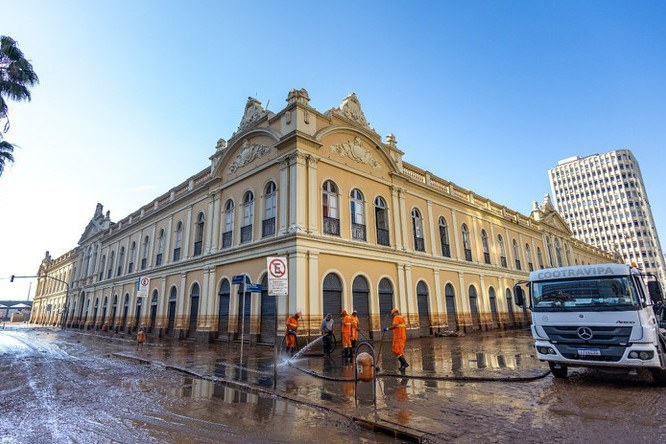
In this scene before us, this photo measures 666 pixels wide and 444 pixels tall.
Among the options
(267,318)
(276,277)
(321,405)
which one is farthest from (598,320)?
(267,318)

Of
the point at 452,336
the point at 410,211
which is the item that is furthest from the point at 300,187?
the point at 452,336

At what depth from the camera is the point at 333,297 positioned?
15188 mm

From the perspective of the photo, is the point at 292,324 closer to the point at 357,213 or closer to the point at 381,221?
the point at 357,213

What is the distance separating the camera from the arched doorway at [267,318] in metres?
15.0

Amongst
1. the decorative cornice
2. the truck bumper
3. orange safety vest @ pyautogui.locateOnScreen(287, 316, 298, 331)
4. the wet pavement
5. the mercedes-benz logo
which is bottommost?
the wet pavement

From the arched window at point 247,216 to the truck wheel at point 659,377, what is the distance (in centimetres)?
1445

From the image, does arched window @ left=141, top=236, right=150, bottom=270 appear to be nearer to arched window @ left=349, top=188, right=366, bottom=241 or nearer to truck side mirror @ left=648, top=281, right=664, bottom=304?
arched window @ left=349, top=188, right=366, bottom=241

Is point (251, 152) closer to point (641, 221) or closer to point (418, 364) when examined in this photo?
point (418, 364)

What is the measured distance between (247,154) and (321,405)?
14743 mm

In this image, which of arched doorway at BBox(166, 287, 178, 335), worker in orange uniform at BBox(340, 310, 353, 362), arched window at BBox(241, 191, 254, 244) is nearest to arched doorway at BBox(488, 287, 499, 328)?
worker in orange uniform at BBox(340, 310, 353, 362)

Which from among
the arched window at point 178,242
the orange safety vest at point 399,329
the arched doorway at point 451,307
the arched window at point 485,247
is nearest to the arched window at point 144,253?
the arched window at point 178,242

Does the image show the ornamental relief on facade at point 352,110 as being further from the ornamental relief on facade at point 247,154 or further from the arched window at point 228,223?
the arched window at point 228,223

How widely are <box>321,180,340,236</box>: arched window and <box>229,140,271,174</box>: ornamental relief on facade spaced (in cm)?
352

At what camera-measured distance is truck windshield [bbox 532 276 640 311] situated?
23.4ft
